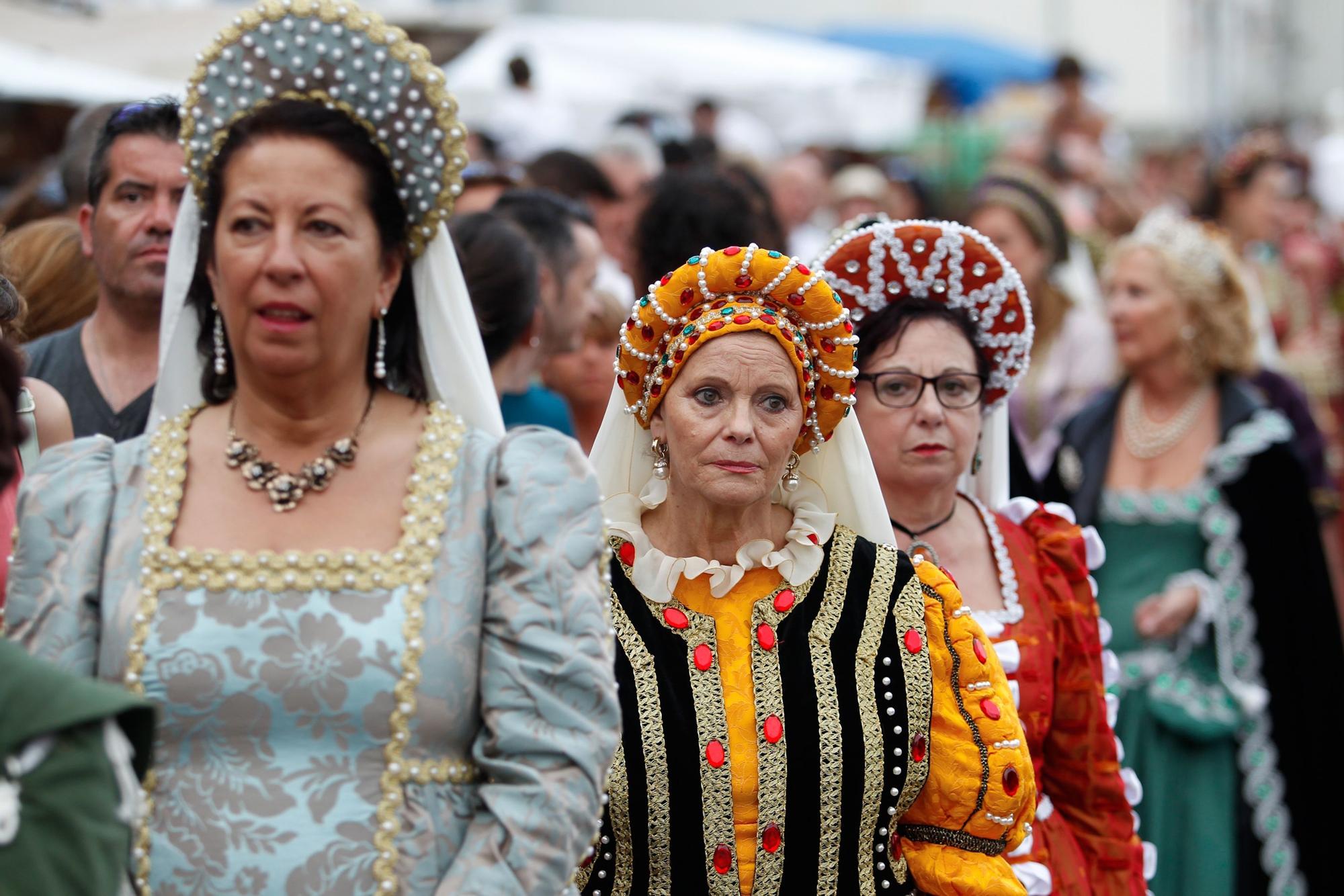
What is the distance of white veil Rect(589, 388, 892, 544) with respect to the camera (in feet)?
10.9

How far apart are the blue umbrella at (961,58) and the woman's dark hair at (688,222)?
44.9ft

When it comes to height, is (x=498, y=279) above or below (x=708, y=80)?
below

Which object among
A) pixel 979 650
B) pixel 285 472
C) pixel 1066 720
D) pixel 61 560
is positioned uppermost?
pixel 285 472

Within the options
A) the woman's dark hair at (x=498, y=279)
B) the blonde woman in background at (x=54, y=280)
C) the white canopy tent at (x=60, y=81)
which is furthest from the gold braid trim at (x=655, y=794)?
the white canopy tent at (x=60, y=81)

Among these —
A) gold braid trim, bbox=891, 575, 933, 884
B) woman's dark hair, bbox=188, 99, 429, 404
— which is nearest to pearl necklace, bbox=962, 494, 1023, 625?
gold braid trim, bbox=891, 575, 933, 884

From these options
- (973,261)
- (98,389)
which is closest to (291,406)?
(98,389)

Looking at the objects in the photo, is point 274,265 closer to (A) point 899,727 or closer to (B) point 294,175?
(B) point 294,175

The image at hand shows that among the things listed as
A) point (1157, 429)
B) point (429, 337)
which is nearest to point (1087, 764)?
point (429, 337)

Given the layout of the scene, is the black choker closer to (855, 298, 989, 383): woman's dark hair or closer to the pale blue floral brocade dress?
(855, 298, 989, 383): woman's dark hair

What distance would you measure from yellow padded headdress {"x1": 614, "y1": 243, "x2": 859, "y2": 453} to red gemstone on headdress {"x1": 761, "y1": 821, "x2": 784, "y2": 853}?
790mm

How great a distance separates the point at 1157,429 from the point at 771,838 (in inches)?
133

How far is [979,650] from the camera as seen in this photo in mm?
3203

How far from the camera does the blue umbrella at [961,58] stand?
19.8 meters

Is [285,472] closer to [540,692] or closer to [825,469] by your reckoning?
[540,692]
